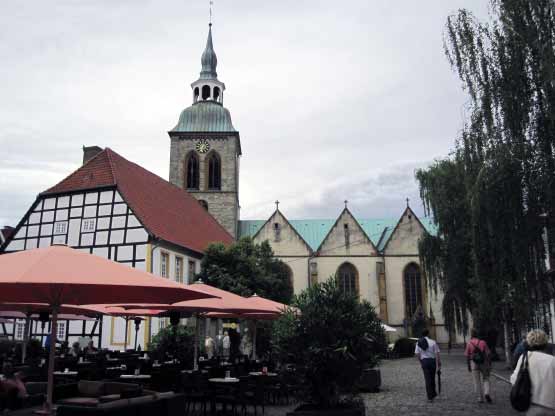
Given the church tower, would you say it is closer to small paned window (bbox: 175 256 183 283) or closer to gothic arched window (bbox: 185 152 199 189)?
gothic arched window (bbox: 185 152 199 189)

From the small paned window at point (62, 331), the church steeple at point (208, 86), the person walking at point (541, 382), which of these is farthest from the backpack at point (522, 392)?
the church steeple at point (208, 86)

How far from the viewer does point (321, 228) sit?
52500mm

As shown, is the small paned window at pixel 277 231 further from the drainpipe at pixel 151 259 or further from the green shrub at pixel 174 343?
the green shrub at pixel 174 343

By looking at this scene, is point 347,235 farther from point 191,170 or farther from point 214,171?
point 191,170

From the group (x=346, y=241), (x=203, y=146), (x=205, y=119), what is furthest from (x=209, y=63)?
(x=346, y=241)

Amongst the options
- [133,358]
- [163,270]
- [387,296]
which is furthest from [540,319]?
[387,296]

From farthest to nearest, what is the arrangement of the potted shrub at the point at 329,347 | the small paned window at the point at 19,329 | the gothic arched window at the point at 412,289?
the gothic arched window at the point at 412,289 → the small paned window at the point at 19,329 → the potted shrub at the point at 329,347

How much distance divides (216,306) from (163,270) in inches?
596

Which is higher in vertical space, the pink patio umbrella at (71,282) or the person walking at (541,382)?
the pink patio umbrella at (71,282)

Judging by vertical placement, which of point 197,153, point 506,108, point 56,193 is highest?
point 197,153

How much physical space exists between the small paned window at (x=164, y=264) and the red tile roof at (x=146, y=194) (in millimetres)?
819

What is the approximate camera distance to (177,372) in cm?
1330

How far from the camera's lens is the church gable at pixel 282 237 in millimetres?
47625

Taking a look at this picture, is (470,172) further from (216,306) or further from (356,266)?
(356,266)
